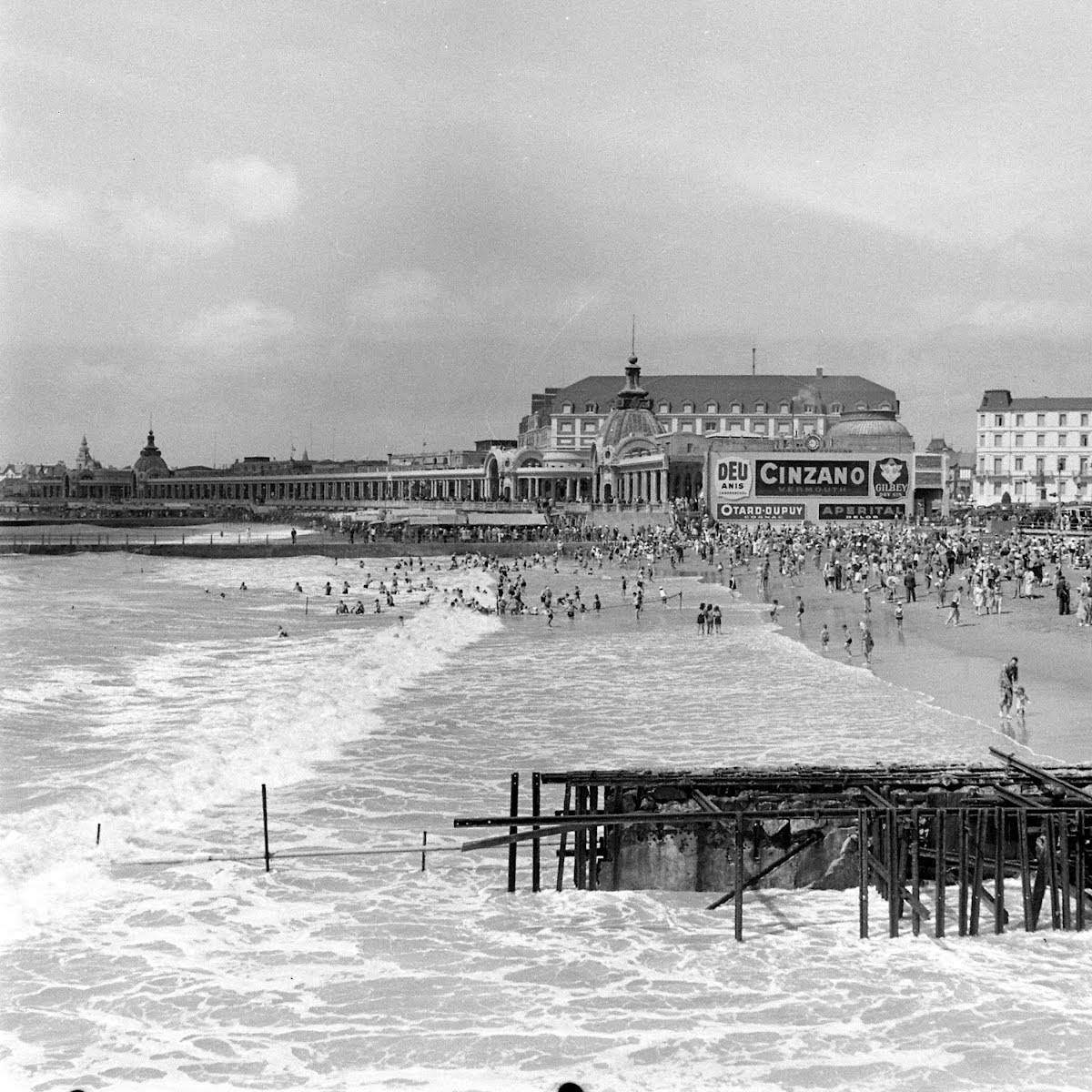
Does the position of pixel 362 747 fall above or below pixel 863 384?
below

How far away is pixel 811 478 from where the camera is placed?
82875 mm

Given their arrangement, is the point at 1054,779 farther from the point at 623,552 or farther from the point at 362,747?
the point at 623,552

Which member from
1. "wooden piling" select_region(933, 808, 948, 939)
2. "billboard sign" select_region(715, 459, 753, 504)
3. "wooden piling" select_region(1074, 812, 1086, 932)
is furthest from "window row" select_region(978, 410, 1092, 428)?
"wooden piling" select_region(933, 808, 948, 939)

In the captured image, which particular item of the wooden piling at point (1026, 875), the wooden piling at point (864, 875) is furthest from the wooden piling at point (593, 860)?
the wooden piling at point (1026, 875)

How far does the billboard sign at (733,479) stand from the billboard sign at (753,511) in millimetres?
569

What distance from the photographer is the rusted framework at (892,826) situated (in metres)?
11.5

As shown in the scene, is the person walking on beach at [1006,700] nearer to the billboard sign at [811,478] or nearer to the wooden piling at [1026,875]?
the wooden piling at [1026,875]

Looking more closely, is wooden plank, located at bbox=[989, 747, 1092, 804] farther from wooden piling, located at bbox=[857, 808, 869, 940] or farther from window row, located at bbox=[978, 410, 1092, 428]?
window row, located at bbox=[978, 410, 1092, 428]

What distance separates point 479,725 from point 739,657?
10.4 meters

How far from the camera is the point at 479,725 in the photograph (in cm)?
2152

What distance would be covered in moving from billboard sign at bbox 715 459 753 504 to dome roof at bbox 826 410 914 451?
9.58 meters

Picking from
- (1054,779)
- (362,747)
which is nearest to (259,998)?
(1054,779)

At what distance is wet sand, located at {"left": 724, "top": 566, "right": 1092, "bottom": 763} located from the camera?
19989 millimetres

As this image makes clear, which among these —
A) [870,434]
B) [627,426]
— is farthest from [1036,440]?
[627,426]
